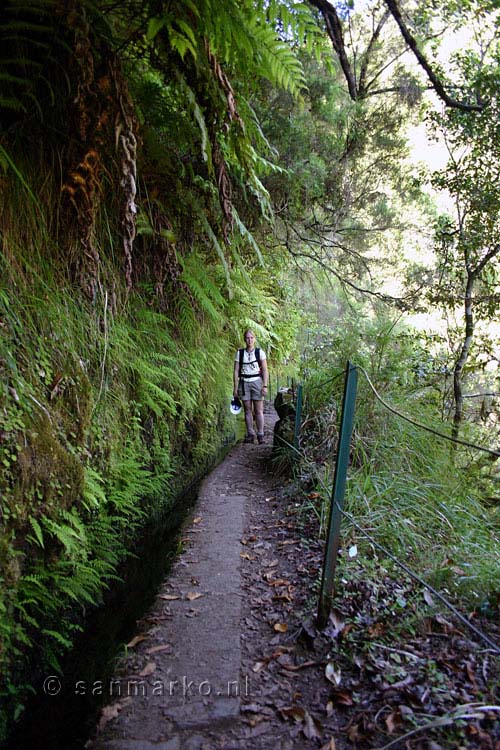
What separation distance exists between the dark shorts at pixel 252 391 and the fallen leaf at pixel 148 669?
4856 millimetres

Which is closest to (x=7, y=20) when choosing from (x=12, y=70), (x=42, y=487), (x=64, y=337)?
(x=12, y=70)

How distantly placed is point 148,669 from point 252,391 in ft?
16.2

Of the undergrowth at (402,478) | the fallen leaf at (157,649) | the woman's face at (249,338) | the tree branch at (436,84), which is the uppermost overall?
the tree branch at (436,84)

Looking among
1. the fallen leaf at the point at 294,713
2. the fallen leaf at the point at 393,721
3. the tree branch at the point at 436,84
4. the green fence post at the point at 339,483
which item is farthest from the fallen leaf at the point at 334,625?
the tree branch at the point at 436,84

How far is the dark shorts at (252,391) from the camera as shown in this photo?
287 inches

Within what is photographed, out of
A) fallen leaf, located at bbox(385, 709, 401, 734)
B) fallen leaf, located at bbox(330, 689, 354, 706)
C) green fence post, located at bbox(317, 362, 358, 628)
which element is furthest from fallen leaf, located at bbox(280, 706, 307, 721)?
green fence post, located at bbox(317, 362, 358, 628)

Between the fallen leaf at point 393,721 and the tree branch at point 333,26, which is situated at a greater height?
the tree branch at point 333,26

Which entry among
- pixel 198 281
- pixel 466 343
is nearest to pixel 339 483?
pixel 198 281

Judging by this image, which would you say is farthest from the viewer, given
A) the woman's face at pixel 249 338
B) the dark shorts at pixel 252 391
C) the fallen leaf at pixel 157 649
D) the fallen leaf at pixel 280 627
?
the dark shorts at pixel 252 391

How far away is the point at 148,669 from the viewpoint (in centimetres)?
263

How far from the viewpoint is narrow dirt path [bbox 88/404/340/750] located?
2188 millimetres

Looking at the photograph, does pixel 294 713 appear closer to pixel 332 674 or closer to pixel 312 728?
pixel 312 728

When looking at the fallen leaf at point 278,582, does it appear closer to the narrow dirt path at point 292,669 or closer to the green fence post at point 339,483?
the narrow dirt path at point 292,669

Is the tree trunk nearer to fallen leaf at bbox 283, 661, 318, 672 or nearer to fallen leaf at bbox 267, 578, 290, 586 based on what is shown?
fallen leaf at bbox 267, 578, 290, 586
